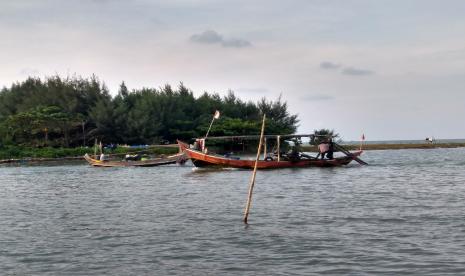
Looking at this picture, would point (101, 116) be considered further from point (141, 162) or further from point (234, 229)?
point (234, 229)

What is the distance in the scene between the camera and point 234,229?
1638cm

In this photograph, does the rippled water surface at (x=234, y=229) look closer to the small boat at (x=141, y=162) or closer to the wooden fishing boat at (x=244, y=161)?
the wooden fishing boat at (x=244, y=161)

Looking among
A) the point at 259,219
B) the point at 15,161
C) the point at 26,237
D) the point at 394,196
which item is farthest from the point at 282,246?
the point at 15,161

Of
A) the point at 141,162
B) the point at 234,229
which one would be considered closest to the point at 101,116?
the point at 141,162

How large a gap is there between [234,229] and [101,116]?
53.9 meters

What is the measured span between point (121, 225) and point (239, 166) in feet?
66.4

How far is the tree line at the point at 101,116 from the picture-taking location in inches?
2496

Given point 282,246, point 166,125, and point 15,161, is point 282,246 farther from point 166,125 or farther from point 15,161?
point 166,125

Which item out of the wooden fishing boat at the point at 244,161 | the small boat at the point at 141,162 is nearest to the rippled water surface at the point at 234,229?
the wooden fishing boat at the point at 244,161

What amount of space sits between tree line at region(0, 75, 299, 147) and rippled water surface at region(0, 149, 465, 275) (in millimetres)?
34590

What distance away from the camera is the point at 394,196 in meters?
24.1

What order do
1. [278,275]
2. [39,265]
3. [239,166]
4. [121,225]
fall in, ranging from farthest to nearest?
[239,166] → [121,225] → [39,265] → [278,275]

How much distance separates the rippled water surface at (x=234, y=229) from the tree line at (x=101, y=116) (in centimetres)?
3459

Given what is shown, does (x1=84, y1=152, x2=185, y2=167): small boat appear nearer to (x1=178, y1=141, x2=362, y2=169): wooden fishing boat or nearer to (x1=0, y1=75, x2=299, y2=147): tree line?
(x1=178, y1=141, x2=362, y2=169): wooden fishing boat
